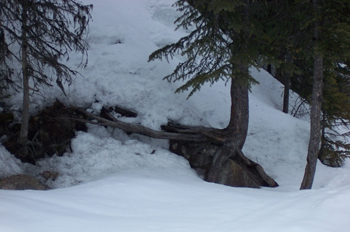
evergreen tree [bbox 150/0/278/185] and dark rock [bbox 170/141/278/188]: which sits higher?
evergreen tree [bbox 150/0/278/185]

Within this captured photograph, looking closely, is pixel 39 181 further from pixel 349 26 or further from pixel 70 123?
pixel 349 26

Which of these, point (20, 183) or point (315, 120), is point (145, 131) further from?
point (315, 120)

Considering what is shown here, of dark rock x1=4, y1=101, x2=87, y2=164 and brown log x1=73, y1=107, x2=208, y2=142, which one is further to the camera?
brown log x1=73, y1=107, x2=208, y2=142

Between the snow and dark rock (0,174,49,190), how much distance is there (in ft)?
2.12

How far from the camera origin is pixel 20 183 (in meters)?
6.54

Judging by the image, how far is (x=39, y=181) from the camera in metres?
7.00

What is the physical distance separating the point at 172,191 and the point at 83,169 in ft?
11.1

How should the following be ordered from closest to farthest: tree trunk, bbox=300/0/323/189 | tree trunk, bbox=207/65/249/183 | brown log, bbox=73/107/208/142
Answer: tree trunk, bbox=300/0/323/189 < tree trunk, bbox=207/65/249/183 < brown log, bbox=73/107/208/142

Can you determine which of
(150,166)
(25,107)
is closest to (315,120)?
(150,166)

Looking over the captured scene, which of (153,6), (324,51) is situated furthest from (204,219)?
(153,6)

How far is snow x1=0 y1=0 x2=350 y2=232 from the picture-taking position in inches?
155

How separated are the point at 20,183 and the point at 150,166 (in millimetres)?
3619

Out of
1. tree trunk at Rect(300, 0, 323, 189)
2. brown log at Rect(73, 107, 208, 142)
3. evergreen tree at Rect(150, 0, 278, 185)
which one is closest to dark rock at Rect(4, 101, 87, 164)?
brown log at Rect(73, 107, 208, 142)

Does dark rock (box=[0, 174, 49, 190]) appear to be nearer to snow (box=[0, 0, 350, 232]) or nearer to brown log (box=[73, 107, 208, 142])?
snow (box=[0, 0, 350, 232])
